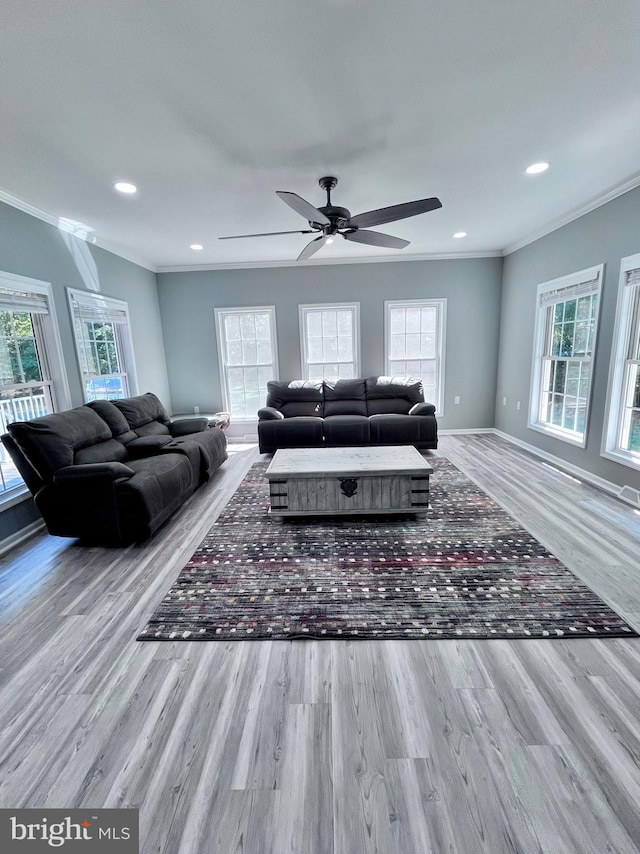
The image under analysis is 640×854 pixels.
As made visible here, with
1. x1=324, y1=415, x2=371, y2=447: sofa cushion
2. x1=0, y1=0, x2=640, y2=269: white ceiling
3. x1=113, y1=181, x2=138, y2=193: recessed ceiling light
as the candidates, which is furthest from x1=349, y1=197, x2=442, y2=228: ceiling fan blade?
x1=324, y1=415, x2=371, y2=447: sofa cushion

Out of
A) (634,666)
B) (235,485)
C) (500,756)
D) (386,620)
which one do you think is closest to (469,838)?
(500,756)

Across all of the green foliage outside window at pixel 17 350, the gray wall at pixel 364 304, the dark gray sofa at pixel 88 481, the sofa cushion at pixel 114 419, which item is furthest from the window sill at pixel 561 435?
the green foliage outside window at pixel 17 350

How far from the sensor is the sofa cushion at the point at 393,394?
512 centimetres

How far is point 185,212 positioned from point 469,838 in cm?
434

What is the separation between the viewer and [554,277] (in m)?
4.17

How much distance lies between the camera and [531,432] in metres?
4.76

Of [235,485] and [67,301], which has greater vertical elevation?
[67,301]

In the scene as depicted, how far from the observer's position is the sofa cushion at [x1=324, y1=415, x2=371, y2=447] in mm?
4641

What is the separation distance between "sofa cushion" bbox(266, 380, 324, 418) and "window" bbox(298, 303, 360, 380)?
0.60 meters

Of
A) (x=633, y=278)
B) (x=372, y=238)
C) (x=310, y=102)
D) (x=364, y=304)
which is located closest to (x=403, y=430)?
(x=364, y=304)

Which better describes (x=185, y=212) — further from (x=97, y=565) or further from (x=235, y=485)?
(x=97, y=565)

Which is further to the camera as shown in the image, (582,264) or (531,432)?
(531,432)

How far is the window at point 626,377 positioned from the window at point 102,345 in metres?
5.28

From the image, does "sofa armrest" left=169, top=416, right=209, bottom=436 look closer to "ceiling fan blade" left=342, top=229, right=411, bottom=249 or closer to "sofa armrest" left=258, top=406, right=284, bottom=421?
"sofa armrest" left=258, top=406, right=284, bottom=421
